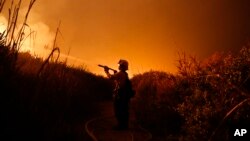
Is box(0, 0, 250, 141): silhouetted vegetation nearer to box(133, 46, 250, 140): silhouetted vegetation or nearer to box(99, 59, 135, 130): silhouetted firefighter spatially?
box(133, 46, 250, 140): silhouetted vegetation

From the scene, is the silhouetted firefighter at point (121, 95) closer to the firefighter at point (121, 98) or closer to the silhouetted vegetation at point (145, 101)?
the firefighter at point (121, 98)

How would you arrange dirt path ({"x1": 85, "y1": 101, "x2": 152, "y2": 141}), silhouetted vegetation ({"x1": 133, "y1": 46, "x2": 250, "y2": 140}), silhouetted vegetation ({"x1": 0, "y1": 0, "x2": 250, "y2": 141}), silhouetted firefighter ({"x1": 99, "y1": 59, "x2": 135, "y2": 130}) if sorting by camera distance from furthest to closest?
silhouetted firefighter ({"x1": 99, "y1": 59, "x2": 135, "y2": 130}) → dirt path ({"x1": 85, "y1": 101, "x2": 152, "y2": 141}) → silhouetted vegetation ({"x1": 133, "y1": 46, "x2": 250, "y2": 140}) → silhouetted vegetation ({"x1": 0, "y1": 0, "x2": 250, "y2": 141})

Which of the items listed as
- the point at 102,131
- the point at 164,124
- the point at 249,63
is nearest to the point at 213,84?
the point at 249,63

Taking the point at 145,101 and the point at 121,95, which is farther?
the point at 145,101

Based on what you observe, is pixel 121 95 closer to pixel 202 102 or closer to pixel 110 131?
pixel 110 131

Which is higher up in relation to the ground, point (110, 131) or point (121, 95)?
point (121, 95)

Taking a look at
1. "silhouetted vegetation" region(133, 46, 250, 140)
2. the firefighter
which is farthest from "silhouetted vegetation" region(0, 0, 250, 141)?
the firefighter

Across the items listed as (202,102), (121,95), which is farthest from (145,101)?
(202,102)

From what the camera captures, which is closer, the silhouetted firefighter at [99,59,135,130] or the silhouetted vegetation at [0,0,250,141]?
the silhouetted vegetation at [0,0,250,141]

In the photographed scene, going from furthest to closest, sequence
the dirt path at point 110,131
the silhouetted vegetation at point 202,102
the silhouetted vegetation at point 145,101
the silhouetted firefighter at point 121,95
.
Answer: the silhouetted firefighter at point 121,95, the dirt path at point 110,131, the silhouetted vegetation at point 202,102, the silhouetted vegetation at point 145,101

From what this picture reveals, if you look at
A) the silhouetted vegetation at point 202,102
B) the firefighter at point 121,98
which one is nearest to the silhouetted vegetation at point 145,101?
the silhouetted vegetation at point 202,102

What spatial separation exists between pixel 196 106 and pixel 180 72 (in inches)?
98.9

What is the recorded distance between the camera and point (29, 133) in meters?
4.86

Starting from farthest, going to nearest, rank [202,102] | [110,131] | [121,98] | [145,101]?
[145,101]
[121,98]
[110,131]
[202,102]
